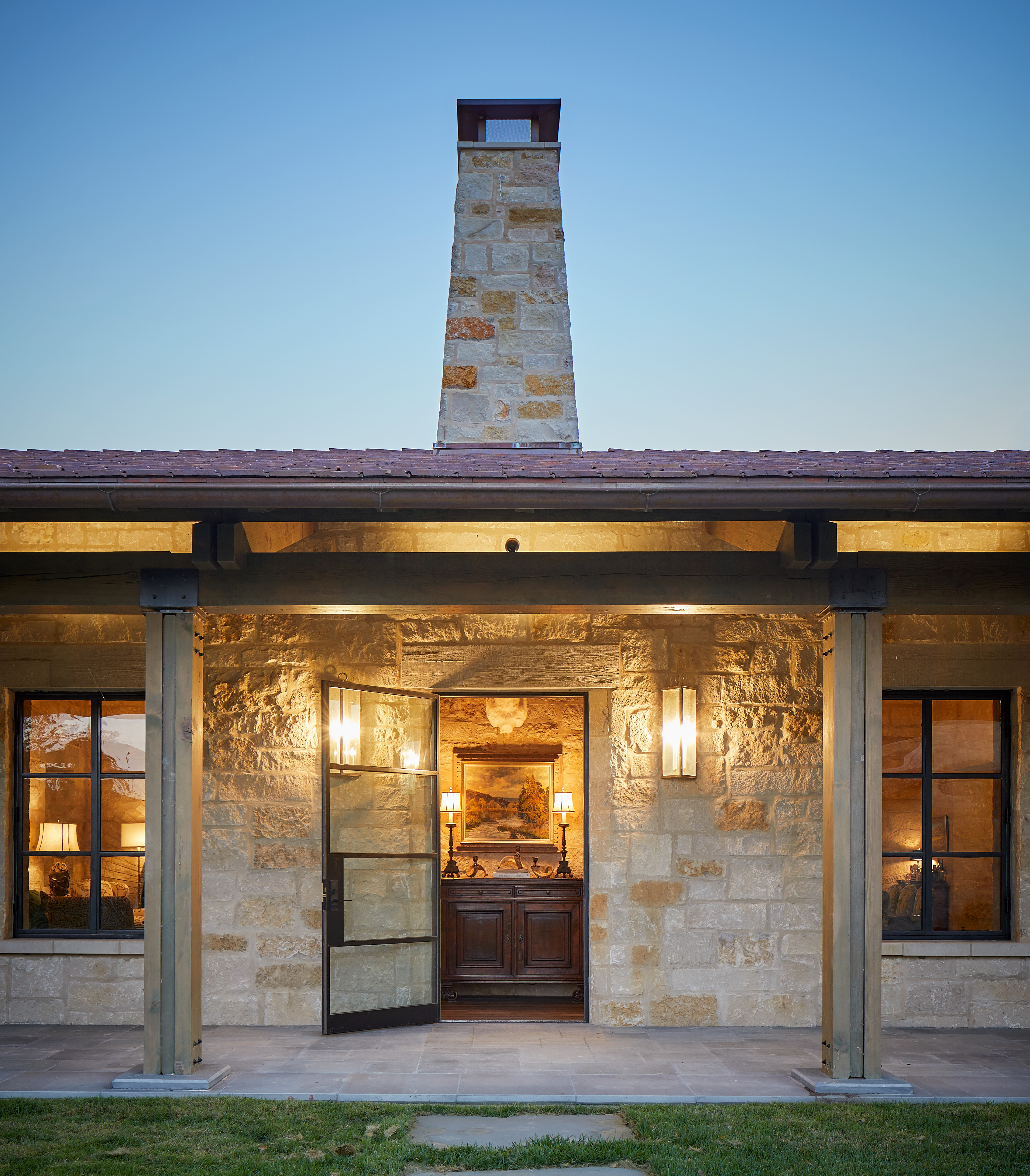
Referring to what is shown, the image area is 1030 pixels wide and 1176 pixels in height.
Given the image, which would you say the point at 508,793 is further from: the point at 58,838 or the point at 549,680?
the point at 58,838

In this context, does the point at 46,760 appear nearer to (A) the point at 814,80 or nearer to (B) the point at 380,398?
(A) the point at 814,80

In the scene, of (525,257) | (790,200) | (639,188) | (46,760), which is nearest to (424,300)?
(639,188)

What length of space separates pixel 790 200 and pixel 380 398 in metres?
14.7

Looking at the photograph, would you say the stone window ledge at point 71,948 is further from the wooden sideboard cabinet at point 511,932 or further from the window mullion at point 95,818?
the wooden sideboard cabinet at point 511,932

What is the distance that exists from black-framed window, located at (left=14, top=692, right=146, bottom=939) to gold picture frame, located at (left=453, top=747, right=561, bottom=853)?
3.96m

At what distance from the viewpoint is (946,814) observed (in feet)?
22.5

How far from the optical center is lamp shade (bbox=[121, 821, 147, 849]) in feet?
22.4

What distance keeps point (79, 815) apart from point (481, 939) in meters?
3.18

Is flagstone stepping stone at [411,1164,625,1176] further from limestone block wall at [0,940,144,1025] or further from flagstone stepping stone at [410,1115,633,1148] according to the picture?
limestone block wall at [0,940,144,1025]

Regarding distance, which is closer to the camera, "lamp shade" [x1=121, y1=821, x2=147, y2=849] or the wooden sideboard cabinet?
"lamp shade" [x1=121, y1=821, x2=147, y2=849]

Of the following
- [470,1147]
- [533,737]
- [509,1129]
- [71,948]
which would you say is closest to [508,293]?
[533,737]

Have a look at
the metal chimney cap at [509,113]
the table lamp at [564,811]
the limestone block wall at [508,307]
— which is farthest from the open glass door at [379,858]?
the metal chimney cap at [509,113]

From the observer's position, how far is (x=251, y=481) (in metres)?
4.38

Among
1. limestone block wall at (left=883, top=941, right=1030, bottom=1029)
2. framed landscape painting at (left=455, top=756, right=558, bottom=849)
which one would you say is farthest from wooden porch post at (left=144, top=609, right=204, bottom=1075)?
framed landscape painting at (left=455, top=756, right=558, bottom=849)
